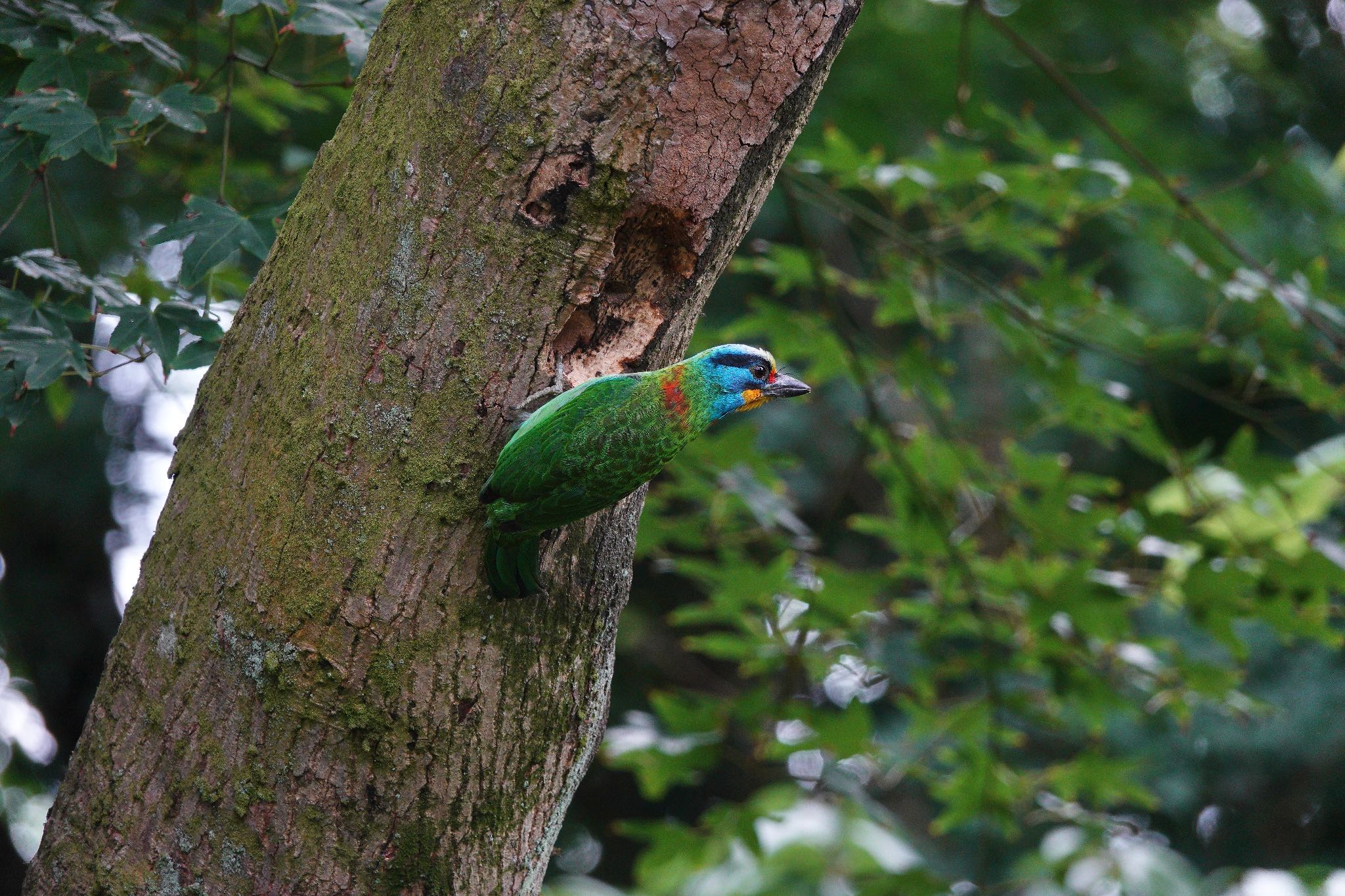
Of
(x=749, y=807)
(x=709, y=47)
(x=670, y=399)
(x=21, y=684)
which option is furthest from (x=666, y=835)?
(x=21, y=684)

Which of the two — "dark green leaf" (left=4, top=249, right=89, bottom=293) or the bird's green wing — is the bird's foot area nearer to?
the bird's green wing

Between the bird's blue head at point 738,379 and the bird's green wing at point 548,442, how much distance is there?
264 mm

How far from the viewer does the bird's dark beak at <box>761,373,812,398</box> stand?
242cm

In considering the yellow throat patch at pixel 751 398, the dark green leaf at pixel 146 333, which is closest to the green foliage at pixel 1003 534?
the yellow throat patch at pixel 751 398

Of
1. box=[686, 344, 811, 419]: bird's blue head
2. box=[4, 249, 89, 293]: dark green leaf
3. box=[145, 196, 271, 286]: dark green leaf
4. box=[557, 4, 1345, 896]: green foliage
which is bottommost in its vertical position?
box=[557, 4, 1345, 896]: green foliage

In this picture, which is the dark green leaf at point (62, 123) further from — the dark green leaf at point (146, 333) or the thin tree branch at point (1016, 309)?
the thin tree branch at point (1016, 309)

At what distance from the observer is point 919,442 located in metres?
3.96

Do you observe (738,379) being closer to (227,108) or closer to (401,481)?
(401,481)

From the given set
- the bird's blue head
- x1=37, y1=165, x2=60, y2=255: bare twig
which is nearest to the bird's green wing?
the bird's blue head

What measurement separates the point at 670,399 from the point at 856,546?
6.01 meters

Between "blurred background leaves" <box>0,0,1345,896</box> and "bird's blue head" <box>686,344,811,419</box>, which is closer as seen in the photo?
"bird's blue head" <box>686,344,811,419</box>

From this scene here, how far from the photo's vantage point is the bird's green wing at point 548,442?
6.32 feet

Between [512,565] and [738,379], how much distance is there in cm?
69

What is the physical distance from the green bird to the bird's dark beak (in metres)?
0.20
